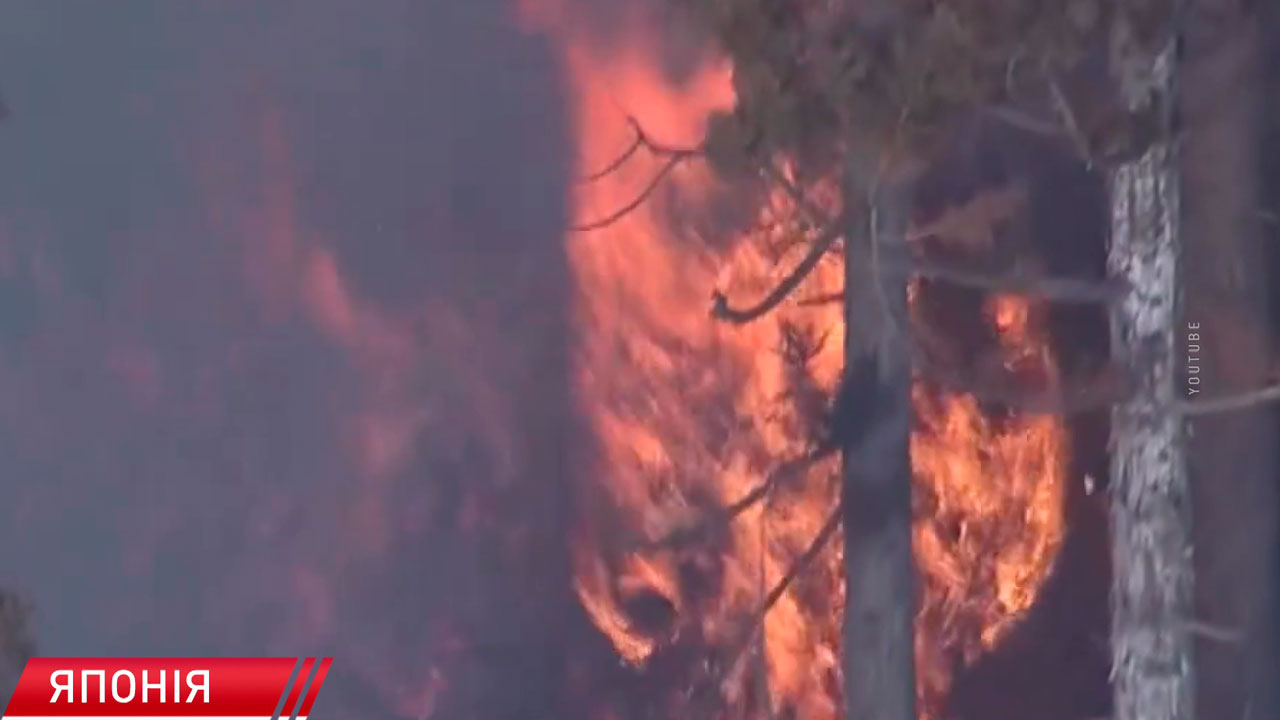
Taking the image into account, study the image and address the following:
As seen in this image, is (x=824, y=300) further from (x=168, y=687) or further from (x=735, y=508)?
(x=168, y=687)

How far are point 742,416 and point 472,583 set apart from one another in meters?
1.61

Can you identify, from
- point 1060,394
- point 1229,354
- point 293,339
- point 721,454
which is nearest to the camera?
point 1229,354

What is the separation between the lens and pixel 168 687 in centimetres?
649

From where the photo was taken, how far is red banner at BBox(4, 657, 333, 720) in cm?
624

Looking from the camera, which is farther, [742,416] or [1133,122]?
[742,416]

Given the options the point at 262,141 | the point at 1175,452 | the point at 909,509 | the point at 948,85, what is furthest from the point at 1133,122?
the point at 262,141

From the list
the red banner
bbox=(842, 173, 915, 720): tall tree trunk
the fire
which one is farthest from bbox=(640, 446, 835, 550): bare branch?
the red banner

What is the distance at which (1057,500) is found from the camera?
559 cm

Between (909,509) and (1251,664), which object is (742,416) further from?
(1251,664)

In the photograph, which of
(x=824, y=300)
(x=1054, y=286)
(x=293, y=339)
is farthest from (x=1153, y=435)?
(x=293, y=339)

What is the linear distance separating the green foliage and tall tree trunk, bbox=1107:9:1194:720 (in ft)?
1.25

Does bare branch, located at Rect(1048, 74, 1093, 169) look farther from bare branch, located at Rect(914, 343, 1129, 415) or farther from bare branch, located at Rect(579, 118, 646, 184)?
bare branch, located at Rect(579, 118, 646, 184)

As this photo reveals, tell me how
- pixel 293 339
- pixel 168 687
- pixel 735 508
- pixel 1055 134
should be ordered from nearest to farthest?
pixel 1055 134 < pixel 735 508 < pixel 168 687 < pixel 293 339

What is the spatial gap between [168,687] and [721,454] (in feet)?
8.13
